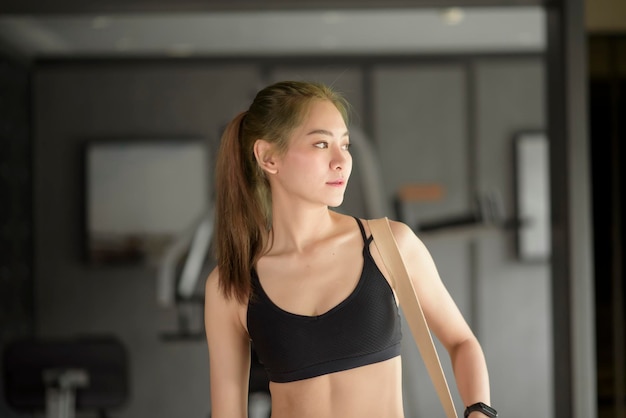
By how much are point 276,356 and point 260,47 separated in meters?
4.80

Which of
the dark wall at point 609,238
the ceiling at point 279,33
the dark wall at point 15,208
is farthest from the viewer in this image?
the dark wall at point 15,208

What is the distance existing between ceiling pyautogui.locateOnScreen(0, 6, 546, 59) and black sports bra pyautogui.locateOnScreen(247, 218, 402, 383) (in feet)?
12.4

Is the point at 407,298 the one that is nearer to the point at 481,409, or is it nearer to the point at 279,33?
the point at 481,409

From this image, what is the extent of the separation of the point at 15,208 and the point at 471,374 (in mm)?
4859

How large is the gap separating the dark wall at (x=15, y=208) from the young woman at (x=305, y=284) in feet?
14.3

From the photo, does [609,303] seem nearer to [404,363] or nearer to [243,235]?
[404,363]

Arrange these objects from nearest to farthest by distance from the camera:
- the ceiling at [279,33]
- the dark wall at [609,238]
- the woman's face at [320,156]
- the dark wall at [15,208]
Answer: the woman's face at [320,156], the dark wall at [609,238], the ceiling at [279,33], the dark wall at [15,208]

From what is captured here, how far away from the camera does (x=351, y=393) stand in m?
1.53

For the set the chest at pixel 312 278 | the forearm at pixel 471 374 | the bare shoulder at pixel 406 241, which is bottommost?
the forearm at pixel 471 374

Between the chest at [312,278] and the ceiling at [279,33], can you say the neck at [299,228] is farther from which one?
the ceiling at [279,33]

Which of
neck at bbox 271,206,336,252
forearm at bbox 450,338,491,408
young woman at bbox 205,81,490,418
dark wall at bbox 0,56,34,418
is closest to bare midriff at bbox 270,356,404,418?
young woman at bbox 205,81,490,418

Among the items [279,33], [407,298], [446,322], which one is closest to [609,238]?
[279,33]

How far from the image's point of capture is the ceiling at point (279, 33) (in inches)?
213

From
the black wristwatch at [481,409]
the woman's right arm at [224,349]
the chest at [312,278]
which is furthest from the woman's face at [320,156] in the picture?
the black wristwatch at [481,409]
